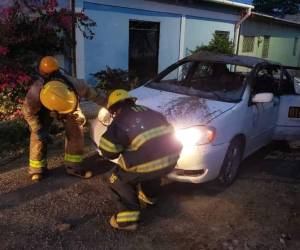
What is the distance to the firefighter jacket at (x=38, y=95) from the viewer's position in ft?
14.6

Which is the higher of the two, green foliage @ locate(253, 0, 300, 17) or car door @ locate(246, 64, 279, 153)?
green foliage @ locate(253, 0, 300, 17)

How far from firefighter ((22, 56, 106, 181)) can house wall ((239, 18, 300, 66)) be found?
1273 centimetres

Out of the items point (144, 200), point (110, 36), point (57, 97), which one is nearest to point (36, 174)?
point (57, 97)

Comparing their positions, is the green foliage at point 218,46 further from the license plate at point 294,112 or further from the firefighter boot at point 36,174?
the firefighter boot at point 36,174

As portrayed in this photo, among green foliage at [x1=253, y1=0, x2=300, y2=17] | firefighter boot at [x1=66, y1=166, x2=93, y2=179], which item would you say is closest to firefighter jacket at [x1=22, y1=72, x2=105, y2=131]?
firefighter boot at [x1=66, y1=166, x2=93, y2=179]

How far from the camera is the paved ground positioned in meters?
3.61

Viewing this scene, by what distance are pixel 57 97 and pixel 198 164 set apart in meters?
1.66

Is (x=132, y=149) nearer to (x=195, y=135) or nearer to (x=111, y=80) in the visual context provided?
(x=195, y=135)

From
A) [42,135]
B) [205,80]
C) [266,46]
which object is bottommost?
[42,135]

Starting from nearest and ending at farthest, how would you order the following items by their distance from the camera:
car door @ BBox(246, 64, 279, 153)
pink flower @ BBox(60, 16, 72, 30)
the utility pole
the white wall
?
car door @ BBox(246, 64, 279, 153) < pink flower @ BBox(60, 16, 72, 30) < the utility pole < the white wall

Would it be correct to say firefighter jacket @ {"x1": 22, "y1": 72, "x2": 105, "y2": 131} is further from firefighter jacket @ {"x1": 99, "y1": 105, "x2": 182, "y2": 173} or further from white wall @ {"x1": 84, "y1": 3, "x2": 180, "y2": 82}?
white wall @ {"x1": 84, "y1": 3, "x2": 180, "y2": 82}

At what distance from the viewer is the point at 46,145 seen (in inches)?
187

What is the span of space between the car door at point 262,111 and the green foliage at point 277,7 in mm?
28716

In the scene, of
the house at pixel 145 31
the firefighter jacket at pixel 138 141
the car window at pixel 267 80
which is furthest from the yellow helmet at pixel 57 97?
the house at pixel 145 31
